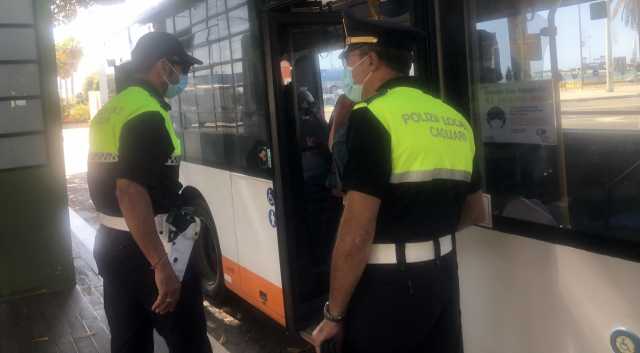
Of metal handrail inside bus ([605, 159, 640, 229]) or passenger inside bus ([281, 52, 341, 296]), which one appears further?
passenger inside bus ([281, 52, 341, 296])

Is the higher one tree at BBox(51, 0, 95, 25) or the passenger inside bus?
tree at BBox(51, 0, 95, 25)

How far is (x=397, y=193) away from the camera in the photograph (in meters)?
1.98

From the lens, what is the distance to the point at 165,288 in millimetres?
2645

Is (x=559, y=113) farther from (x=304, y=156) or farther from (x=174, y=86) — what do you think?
(x=304, y=156)

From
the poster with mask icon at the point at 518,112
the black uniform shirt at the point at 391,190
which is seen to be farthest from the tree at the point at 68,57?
the black uniform shirt at the point at 391,190

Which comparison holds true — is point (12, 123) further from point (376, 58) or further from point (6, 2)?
point (376, 58)

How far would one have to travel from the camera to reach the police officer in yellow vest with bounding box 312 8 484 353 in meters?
1.94

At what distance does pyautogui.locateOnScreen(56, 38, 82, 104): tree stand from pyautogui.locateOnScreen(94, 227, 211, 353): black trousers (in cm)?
3672

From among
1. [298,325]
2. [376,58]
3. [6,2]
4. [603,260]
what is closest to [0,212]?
[6,2]

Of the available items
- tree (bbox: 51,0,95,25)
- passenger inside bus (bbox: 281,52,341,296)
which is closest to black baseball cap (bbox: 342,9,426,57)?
passenger inside bus (bbox: 281,52,341,296)

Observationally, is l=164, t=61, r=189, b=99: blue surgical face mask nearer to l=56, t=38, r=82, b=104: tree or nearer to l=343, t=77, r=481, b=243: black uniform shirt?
l=343, t=77, r=481, b=243: black uniform shirt

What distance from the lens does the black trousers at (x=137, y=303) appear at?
108 inches

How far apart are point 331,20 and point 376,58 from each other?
1.32 meters

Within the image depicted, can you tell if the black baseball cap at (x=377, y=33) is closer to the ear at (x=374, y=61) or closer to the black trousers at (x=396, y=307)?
the ear at (x=374, y=61)
